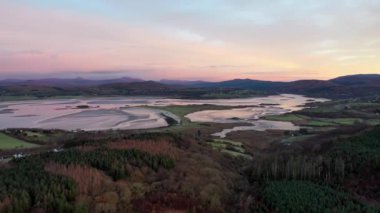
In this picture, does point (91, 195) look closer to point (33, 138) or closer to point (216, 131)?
point (33, 138)

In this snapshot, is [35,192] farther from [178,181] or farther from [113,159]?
[178,181]

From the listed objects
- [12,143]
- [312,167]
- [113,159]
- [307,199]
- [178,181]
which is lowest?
[12,143]

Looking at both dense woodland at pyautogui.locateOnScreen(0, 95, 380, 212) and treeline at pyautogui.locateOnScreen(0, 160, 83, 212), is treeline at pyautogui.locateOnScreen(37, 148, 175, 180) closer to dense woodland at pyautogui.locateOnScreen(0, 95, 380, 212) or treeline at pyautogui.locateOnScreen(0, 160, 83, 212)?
dense woodland at pyautogui.locateOnScreen(0, 95, 380, 212)

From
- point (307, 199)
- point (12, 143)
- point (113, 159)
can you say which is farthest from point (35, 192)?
point (12, 143)

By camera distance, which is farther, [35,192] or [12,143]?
[12,143]

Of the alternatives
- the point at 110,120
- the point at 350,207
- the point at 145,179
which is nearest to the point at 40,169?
the point at 145,179

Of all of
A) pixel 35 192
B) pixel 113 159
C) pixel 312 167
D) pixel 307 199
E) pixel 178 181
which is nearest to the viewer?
pixel 35 192
